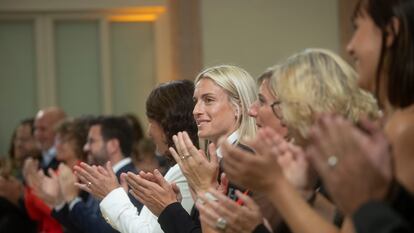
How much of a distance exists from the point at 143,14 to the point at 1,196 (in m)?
3.10

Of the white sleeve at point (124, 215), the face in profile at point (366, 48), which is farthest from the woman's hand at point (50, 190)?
the face in profile at point (366, 48)

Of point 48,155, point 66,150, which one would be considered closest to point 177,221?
point 66,150

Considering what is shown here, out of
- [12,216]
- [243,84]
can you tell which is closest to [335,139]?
[243,84]

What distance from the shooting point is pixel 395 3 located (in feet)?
6.87

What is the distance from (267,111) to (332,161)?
85 cm

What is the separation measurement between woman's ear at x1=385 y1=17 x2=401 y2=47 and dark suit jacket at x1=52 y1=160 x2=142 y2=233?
220cm

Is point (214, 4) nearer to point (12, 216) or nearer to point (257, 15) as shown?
point (257, 15)

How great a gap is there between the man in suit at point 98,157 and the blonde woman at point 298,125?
2.30m

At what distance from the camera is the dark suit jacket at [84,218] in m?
4.42

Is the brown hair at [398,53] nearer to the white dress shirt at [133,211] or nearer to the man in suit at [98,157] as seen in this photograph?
the white dress shirt at [133,211]

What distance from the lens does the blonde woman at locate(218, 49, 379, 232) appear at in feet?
6.77

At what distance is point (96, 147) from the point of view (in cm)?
545

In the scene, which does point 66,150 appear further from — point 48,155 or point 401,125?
point 401,125

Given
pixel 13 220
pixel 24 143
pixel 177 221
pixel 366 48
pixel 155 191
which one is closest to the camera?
pixel 366 48
